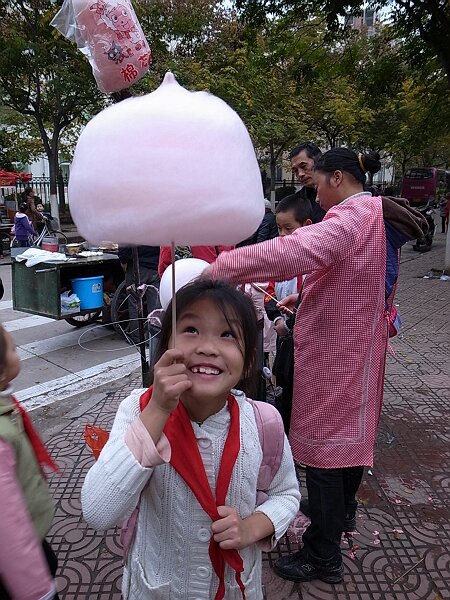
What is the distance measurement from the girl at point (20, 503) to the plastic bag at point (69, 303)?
445cm

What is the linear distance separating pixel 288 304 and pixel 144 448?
174 centimetres

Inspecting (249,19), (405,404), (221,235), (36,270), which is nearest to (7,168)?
(249,19)

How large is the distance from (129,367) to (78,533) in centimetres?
268

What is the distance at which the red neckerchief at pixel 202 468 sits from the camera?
1295 mm

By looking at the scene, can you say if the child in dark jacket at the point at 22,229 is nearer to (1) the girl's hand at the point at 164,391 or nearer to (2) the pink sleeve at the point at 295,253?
(2) the pink sleeve at the point at 295,253

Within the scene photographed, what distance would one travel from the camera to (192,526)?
1.33 meters

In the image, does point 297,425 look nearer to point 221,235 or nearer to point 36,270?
point 221,235

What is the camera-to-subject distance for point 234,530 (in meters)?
1.28

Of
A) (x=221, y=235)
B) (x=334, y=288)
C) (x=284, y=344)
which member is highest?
(x=221, y=235)

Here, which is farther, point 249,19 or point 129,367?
point 249,19

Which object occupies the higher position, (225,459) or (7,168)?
(7,168)

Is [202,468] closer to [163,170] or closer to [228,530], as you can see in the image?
[228,530]

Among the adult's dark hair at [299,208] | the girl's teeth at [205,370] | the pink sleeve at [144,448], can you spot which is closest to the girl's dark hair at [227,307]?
the girl's teeth at [205,370]

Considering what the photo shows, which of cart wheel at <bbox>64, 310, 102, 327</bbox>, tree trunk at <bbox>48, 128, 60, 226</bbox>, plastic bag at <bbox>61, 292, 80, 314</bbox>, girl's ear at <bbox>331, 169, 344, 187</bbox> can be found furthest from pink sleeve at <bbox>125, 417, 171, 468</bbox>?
tree trunk at <bbox>48, 128, 60, 226</bbox>
